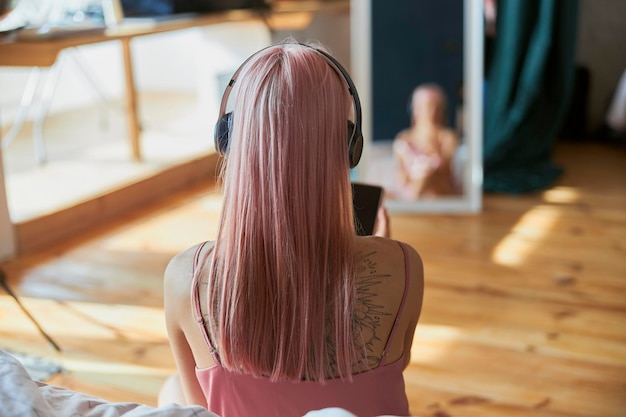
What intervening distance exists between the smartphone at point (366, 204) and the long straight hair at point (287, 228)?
15.8 inches

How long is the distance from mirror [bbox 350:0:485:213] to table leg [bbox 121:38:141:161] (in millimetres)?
1052

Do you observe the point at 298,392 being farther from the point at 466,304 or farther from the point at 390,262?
the point at 466,304

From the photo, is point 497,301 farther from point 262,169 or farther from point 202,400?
point 262,169

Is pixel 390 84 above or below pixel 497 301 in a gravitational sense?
above

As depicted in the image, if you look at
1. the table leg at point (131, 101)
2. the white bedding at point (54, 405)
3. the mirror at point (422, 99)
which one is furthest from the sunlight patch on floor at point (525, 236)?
the white bedding at point (54, 405)

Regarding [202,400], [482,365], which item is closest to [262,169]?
[202,400]

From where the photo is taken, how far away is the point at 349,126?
3.70 ft

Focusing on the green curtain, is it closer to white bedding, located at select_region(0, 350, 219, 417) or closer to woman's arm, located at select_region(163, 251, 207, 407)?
woman's arm, located at select_region(163, 251, 207, 407)

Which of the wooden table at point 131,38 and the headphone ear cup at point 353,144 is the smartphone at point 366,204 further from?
the wooden table at point 131,38

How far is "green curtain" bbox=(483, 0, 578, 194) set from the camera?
341 centimetres

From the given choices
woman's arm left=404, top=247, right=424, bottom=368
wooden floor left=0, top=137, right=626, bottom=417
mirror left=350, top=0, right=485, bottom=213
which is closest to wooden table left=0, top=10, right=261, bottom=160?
wooden floor left=0, top=137, right=626, bottom=417

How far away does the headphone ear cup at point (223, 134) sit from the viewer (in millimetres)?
1145

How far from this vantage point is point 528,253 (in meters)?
2.75

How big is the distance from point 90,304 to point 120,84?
3403 mm
